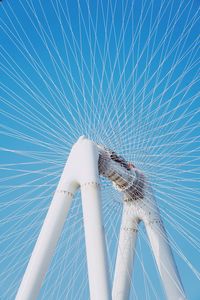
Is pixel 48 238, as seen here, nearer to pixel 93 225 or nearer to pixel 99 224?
pixel 93 225

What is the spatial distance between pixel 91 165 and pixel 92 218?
86.2 inches

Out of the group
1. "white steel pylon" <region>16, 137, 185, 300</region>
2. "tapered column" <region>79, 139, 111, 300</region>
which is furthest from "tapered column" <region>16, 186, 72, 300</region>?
"tapered column" <region>79, 139, 111, 300</region>

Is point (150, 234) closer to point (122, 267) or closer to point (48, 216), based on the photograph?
point (122, 267)

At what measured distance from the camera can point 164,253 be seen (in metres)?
17.0

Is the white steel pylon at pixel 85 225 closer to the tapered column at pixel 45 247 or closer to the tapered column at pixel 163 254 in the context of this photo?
the tapered column at pixel 45 247

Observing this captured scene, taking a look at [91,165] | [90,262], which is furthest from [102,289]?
[91,165]

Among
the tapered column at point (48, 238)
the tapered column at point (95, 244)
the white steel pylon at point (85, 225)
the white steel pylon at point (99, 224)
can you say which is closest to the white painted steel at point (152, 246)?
the white steel pylon at point (99, 224)

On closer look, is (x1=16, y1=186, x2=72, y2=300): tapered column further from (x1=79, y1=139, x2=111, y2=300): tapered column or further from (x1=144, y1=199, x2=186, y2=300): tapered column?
(x1=144, y1=199, x2=186, y2=300): tapered column

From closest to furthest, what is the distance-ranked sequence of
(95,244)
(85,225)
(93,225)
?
1. (95,244)
2. (93,225)
3. (85,225)

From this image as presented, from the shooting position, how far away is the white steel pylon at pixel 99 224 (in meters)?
12.5

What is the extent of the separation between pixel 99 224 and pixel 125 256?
4.95 m

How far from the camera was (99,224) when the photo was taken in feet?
44.1

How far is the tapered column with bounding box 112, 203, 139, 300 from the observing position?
1744cm

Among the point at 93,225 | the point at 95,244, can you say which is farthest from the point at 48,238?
the point at 95,244
